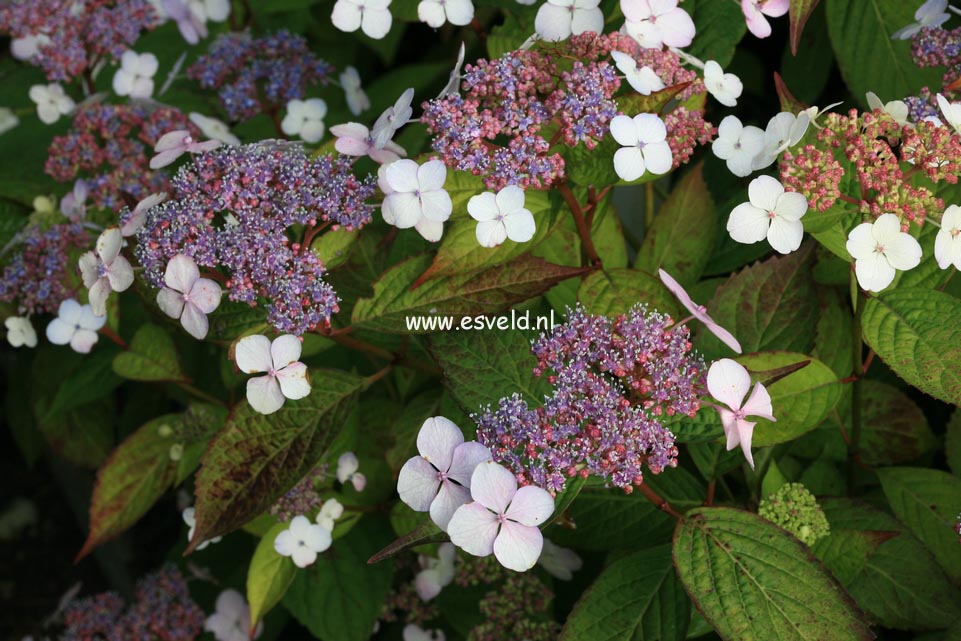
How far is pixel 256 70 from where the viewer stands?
1.94 m

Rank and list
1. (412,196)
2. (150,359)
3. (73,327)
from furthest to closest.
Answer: (150,359) → (73,327) → (412,196)

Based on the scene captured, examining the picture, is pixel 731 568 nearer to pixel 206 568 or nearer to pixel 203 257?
pixel 203 257

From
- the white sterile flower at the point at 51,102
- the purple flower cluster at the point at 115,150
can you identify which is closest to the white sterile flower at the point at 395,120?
the purple flower cluster at the point at 115,150

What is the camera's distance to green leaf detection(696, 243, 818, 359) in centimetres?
139

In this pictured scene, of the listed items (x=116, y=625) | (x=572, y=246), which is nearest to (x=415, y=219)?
(x=572, y=246)

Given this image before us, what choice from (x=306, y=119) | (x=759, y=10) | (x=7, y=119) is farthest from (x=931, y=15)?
(x=7, y=119)

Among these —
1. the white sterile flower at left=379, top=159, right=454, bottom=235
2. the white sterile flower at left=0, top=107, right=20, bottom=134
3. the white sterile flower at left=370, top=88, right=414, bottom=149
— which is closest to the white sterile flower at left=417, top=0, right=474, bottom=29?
the white sterile flower at left=370, top=88, right=414, bottom=149

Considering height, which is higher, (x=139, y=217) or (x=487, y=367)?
(x=139, y=217)

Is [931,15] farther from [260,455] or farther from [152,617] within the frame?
[152,617]

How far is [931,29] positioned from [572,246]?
0.64m

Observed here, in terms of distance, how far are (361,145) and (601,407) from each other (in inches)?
20.6

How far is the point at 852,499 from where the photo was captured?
4.68 feet

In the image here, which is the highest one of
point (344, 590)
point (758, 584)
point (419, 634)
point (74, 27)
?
point (74, 27)

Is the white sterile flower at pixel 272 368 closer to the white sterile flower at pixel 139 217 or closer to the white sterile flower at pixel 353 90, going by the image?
the white sterile flower at pixel 139 217
